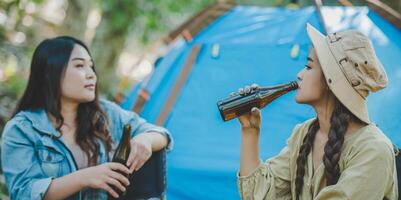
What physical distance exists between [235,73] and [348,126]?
1472 millimetres

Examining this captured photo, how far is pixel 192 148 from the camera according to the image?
3.01 meters

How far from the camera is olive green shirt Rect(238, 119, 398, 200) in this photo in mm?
1683

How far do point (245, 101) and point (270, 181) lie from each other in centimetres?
30

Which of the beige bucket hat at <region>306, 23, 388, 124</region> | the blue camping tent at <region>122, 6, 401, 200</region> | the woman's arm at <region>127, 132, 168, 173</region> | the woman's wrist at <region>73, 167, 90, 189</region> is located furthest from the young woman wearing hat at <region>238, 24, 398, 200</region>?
the blue camping tent at <region>122, 6, 401, 200</region>

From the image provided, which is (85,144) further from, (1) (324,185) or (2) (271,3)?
(2) (271,3)

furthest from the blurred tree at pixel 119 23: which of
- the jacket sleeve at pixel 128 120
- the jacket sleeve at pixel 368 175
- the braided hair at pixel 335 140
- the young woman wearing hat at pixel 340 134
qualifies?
the jacket sleeve at pixel 368 175

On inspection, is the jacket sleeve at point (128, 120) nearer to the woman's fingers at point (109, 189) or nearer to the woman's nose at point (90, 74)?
the woman's nose at point (90, 74)

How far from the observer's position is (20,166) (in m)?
2.15

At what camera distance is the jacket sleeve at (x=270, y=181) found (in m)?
1.99

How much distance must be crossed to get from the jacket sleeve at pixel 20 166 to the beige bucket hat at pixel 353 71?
1.07m

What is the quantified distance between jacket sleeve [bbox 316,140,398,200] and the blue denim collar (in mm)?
1132

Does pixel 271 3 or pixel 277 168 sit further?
pixel 271 3

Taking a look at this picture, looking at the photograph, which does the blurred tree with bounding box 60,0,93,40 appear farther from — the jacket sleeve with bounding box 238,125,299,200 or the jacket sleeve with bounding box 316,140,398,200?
the jacket sleeve with bounding box 316,140,398,200

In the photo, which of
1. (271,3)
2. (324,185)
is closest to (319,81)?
(324,185)
